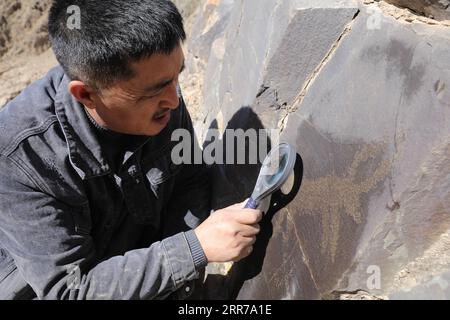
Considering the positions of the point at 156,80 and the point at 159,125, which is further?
the point at 159,125

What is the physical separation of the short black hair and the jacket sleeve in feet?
1.06

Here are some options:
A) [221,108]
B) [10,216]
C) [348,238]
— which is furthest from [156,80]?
[221,108]

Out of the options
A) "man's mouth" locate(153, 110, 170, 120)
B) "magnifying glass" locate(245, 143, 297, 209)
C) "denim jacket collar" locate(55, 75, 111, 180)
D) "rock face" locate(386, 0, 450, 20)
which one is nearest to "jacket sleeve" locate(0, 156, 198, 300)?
"denim jacket collar" locate(55, 75, 111, 180)

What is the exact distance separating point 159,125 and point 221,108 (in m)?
0.73

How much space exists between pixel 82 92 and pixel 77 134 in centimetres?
13

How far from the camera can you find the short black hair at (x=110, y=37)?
4.28 ft

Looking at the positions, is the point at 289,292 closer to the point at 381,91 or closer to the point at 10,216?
the point at 381,91

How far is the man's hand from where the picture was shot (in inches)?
58.9

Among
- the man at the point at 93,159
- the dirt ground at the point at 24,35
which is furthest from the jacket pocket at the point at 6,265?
the dirt ground at the point at 24,35

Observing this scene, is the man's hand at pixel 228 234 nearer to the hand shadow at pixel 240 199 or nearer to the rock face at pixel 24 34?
the hand shadow at pixel 240 199

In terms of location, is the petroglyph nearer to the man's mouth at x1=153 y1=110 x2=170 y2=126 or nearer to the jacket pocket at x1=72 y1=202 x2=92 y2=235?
the man's mouth at x1=153 y1=110 x2=170 y2=126

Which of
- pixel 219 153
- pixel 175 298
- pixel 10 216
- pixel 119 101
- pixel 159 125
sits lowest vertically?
pixel 175 298

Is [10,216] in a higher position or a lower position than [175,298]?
higher

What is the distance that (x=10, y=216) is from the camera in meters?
1.44
